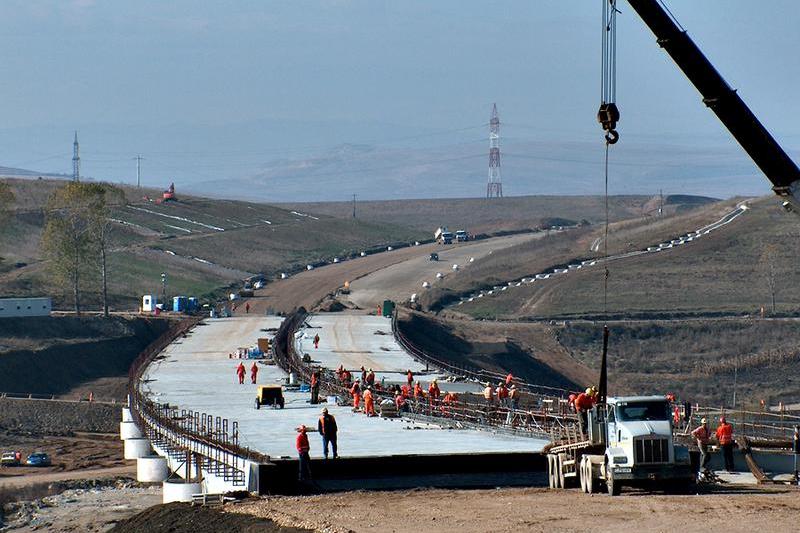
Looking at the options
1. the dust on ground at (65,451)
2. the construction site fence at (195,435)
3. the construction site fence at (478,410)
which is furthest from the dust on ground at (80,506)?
the construction site fence at (478,410)

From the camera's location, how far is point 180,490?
41625 mm

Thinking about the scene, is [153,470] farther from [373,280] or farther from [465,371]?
[373,280]

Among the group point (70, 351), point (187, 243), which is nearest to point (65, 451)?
point (70, 351)

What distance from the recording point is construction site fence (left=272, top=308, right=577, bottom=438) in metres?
45.8

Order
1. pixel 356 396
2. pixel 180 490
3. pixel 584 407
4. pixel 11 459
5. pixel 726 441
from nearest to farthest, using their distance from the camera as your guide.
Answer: pixel 584 407
pixel 726 441
pixel 180 490
pixel 356 396
pixel 11 459

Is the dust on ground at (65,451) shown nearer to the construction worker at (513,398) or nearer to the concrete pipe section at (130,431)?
the concrete pipe section at (130,431)

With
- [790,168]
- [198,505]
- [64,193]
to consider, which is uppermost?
[64,193]

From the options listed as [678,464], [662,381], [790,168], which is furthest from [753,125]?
[662,381]

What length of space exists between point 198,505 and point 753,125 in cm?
1542

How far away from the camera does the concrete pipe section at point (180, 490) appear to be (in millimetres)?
41250

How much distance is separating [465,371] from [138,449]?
26.6 metres

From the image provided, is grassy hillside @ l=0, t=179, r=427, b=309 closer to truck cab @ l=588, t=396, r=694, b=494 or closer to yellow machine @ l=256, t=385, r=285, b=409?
yellow machine @ l=256, t=385, r=285, b=409

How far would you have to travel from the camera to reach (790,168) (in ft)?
110

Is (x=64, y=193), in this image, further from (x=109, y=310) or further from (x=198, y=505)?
(x=198, y=505)
